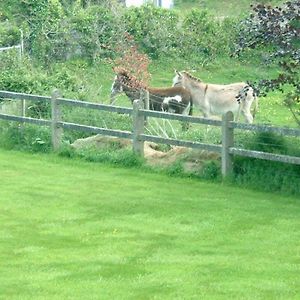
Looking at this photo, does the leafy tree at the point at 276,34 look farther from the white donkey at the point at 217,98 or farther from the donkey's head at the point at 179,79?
the donkey's head at the point at 179,79

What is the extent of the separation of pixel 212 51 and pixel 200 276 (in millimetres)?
29536

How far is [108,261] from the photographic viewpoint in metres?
12.5

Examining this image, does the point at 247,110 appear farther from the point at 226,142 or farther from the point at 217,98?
the point at 226,142

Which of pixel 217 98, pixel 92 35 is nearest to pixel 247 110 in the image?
pixel 217 98

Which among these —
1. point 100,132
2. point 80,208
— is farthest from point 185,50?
point 80,208

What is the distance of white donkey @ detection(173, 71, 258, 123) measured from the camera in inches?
980

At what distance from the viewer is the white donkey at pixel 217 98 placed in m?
24.9

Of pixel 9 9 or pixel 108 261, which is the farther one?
pixel 9 9

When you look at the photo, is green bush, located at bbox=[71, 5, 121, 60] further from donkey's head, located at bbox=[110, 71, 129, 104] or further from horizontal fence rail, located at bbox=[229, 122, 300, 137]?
horizontal fence rail, located at bbox=[229, 122, 300, 137]

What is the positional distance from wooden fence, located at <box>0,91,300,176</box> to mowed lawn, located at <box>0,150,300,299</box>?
64cm

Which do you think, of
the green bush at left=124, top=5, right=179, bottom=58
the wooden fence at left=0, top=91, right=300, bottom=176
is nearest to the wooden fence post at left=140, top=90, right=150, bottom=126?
the wooden fence at left=0, top=91, right=300, bottom=176

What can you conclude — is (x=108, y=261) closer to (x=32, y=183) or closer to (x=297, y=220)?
(x=297, y=220)

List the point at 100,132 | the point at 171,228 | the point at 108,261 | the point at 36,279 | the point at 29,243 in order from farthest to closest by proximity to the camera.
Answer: the point at 100,132 < the point at 171,228 < the point at 29,243 < the point at 108,261 < the point at 36,279

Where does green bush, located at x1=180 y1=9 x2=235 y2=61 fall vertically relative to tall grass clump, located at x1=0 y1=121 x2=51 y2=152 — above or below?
above
